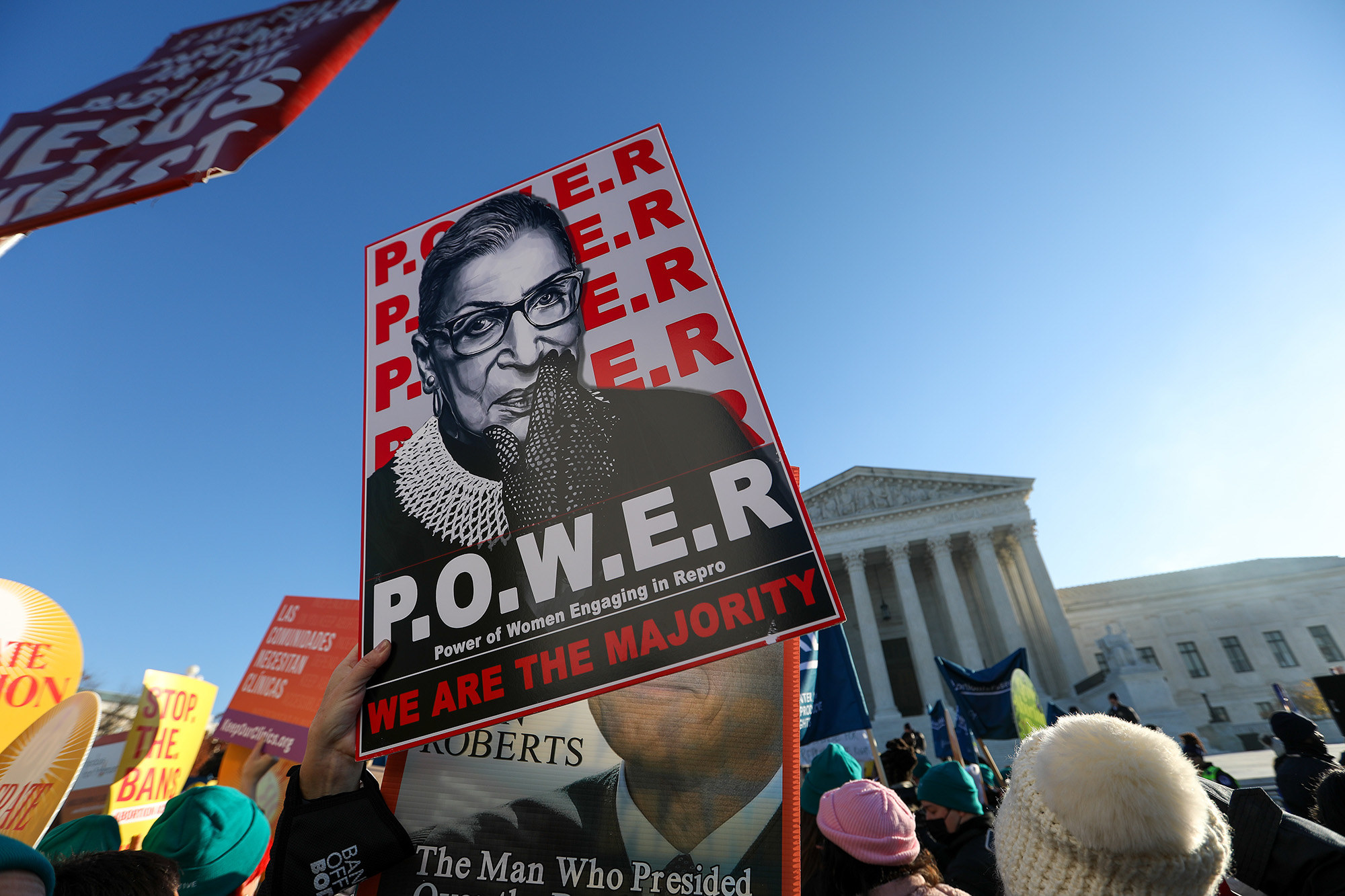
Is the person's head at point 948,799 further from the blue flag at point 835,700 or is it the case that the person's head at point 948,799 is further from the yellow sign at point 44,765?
the yellow sign at point 44,765

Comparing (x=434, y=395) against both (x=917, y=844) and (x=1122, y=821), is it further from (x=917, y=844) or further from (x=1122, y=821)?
(x=917, y=844)

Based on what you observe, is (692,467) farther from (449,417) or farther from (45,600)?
(45,600)

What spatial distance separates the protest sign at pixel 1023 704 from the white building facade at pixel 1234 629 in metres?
38.9

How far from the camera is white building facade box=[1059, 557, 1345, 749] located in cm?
3931

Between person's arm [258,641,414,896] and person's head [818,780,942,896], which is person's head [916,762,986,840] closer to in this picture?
person's head [818,780,942,896]

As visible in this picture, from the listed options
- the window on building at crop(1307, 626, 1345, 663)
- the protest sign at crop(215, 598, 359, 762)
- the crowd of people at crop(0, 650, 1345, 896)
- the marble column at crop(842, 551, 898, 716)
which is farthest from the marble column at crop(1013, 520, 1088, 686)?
the protest sign at crop(215, 598, 359, 762)

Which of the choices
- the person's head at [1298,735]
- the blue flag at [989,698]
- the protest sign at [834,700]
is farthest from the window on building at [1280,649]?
the protest sign at [834,700]

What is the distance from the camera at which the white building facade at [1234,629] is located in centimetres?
3931

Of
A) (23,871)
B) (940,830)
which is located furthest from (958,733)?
(23,871)

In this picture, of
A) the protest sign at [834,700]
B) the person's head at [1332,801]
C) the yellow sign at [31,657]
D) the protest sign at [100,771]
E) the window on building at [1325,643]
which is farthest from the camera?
the window on building at [1325,643]

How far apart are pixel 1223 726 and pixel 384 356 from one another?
48298mm

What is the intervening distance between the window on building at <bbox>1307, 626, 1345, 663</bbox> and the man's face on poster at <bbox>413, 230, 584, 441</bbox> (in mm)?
55519

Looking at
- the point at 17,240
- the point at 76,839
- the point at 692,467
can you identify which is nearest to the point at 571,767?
the point at 692,467

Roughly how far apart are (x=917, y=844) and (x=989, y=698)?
6.34 m
